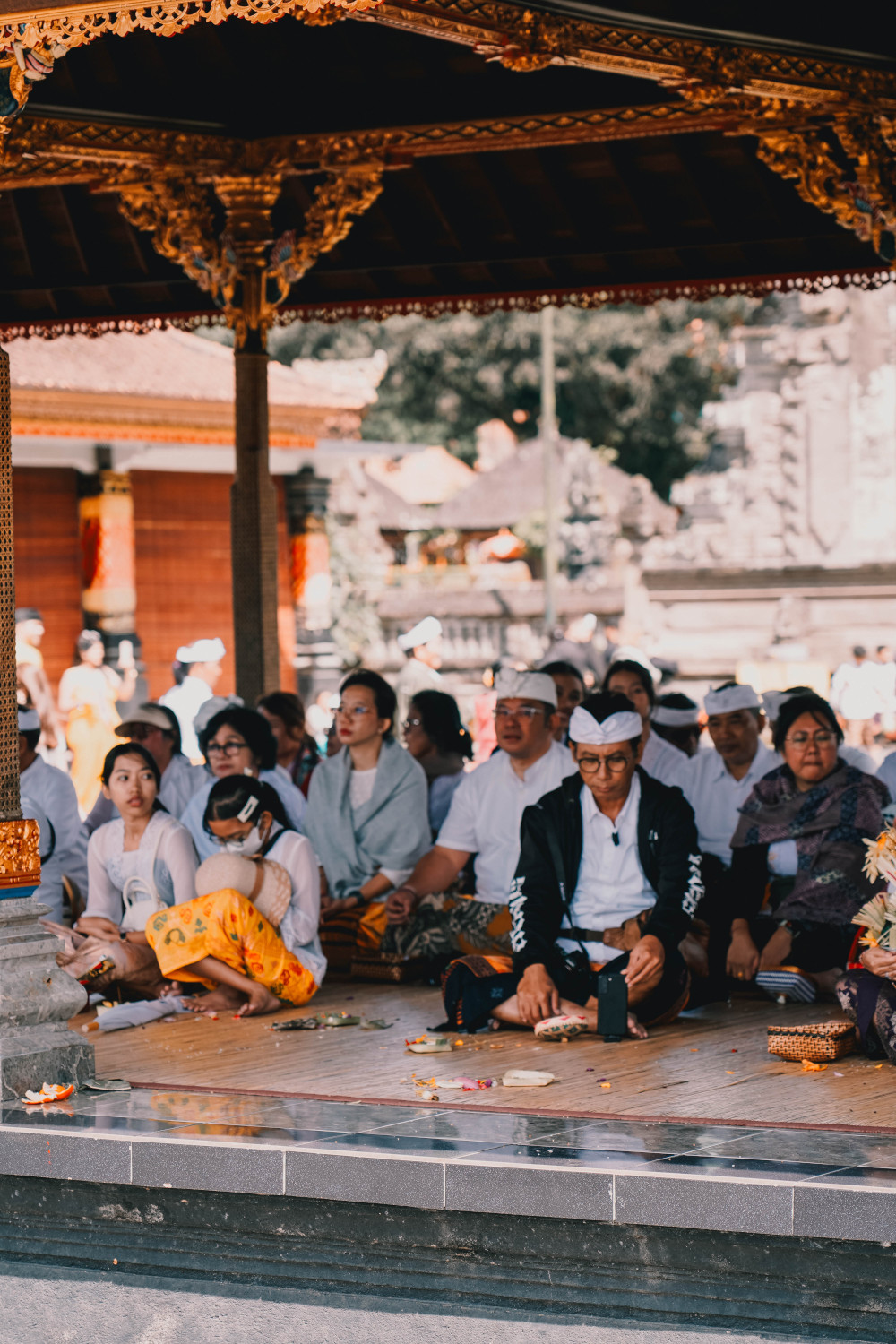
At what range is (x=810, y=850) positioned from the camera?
261 inches

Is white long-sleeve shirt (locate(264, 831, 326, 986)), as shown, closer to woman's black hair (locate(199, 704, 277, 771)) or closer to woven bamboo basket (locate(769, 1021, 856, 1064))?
woman's black hair (locate(199, 704, 277, 771))

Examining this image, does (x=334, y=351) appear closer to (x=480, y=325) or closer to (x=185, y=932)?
(x=480, y=325)

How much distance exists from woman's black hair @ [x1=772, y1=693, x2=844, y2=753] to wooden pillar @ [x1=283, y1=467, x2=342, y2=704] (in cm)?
1146

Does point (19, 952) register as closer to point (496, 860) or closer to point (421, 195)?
point (496, 860)

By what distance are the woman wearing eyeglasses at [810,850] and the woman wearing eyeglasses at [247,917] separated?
1601 millimetres

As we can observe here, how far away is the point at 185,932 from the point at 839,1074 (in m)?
2.34

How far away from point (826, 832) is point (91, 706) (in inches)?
258

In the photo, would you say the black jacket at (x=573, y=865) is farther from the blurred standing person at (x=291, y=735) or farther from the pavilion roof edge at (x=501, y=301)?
the pavilion roof edge at (x=501, y=301)

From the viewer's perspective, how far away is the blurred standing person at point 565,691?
8.52 m

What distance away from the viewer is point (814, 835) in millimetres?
6617

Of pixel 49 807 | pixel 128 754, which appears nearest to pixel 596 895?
pixel 128 754

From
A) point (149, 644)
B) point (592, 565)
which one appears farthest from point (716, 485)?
point (149, 644)

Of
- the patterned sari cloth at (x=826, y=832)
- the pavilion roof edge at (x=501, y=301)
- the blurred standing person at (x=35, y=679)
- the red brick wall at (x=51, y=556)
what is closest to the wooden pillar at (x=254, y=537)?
the pavilion roof edge at (x=501, y=301)

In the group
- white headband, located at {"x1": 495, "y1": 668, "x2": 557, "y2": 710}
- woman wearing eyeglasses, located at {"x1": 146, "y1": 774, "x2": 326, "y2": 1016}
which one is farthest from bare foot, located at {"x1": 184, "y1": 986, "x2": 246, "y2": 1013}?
white headband, located at {"x1": 495, "y1": 668, "x2": 557, "y2": 710}
